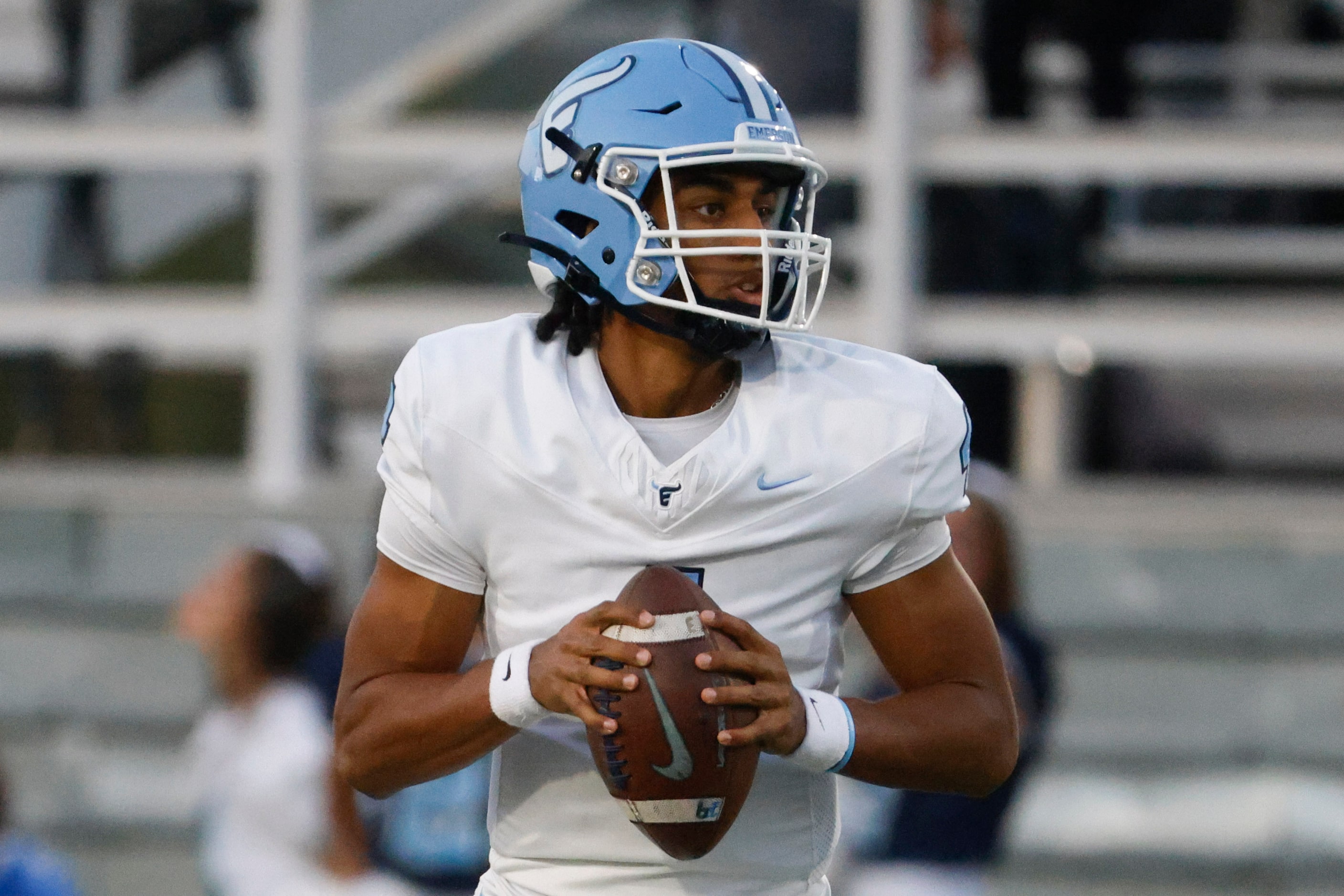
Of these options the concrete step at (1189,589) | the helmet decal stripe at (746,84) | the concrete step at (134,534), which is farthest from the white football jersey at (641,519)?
the concrete step at (134,534)

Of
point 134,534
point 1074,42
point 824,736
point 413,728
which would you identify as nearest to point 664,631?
point 824,736

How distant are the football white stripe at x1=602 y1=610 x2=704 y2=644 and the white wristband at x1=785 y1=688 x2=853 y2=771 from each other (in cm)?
13

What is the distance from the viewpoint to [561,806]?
6.24ft

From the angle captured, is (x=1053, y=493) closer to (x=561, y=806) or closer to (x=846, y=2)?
(x=846, y=2)

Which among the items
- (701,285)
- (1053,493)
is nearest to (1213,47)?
(1053,493)

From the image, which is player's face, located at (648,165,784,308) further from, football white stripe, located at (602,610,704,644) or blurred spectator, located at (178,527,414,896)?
blurred spectator, located at (178,527,414,896)

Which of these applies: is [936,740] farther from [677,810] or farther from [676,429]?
[676,429]

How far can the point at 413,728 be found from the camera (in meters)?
1.85

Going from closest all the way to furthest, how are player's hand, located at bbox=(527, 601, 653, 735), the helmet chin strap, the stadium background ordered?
1. player's hand, located at bbox=(527, 601, 653, 735)
2. the helmet chin strap
3. the stadium background

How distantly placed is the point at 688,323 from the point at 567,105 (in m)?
0.27

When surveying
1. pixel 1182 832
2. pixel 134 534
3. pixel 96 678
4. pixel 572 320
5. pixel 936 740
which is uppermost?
pixel 572 320

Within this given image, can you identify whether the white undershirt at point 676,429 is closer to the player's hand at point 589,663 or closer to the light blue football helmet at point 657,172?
the light blue football helmet at point 657,172

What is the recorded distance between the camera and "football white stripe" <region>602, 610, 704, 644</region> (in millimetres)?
1724

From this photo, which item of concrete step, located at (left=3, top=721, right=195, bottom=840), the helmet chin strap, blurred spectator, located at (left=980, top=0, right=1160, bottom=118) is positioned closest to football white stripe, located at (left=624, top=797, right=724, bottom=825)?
the helmet chin strap
